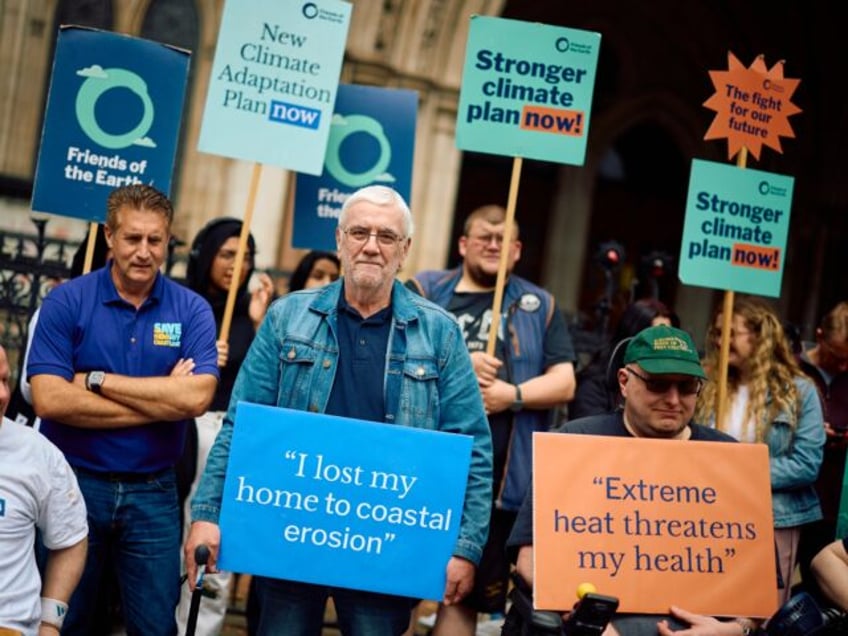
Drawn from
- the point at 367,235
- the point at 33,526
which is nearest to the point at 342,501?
the point at 367,235

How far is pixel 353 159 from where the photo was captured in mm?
6129

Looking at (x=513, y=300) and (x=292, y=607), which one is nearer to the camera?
(x=292, y=607)

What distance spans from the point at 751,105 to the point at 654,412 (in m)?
2.45

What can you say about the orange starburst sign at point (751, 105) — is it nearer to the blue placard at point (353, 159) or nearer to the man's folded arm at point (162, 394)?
the blue placard at point (353, 159)

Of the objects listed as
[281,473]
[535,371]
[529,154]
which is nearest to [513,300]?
[535,371]

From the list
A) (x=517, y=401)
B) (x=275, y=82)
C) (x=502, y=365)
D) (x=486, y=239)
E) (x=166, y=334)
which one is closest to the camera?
(x=166, y=334)

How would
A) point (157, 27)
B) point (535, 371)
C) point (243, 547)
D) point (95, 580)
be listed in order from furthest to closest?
point (157, 27)
point (535, 371)
point (95, 580)
point (243, 547)

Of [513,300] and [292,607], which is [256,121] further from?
[292,607]

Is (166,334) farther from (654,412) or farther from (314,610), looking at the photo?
(654,412)

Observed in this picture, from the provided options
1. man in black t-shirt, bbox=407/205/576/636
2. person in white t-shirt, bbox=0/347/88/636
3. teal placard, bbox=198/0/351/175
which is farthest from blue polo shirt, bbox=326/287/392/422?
teal placard, bbox=198/0/351/175

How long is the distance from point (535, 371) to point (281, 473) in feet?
5.99

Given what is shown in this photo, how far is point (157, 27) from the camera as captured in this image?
12.1 meters

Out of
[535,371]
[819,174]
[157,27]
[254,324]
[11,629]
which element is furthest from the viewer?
[819,174]

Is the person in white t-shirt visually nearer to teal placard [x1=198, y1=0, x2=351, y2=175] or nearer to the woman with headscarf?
the woman with headscarf
